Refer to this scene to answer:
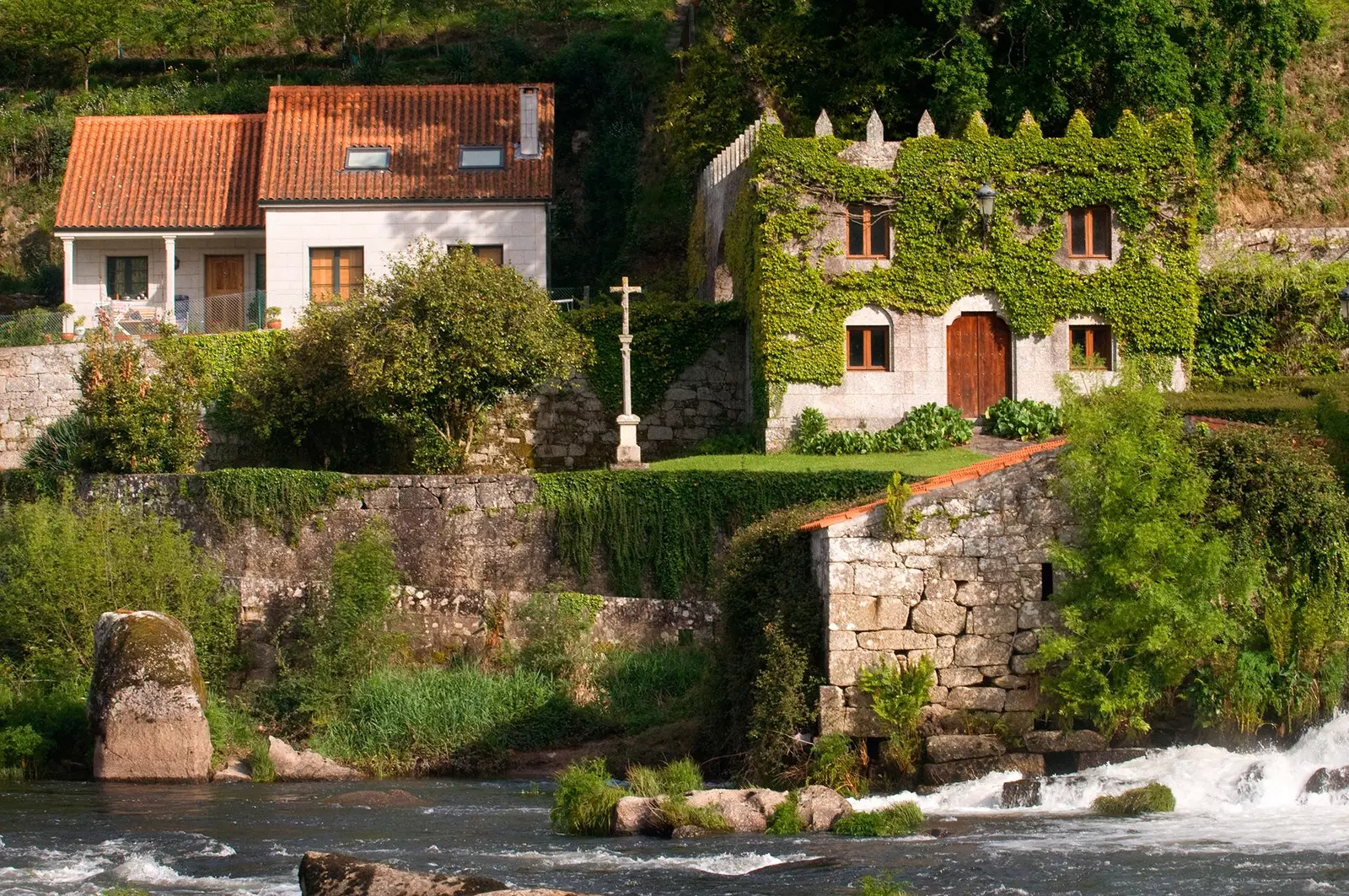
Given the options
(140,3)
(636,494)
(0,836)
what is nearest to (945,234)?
(636,494)

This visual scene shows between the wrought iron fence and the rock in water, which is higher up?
the wrought iron fence

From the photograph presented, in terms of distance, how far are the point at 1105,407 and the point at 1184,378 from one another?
15606 millimetres

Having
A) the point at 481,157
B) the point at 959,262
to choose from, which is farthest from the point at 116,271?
the point at 959,262

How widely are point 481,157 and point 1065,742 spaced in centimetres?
2518

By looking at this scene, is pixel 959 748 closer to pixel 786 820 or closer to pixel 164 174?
pixel 786 820

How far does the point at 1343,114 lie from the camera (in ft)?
154

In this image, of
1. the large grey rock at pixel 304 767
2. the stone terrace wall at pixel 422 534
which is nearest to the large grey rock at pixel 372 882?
the large grey rock at pixel 304 767

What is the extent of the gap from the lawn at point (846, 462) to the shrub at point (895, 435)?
409 millimetres

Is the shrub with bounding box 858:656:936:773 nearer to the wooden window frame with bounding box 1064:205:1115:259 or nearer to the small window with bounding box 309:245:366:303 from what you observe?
the wooden window frame with bounding box 1064:205:1115:259

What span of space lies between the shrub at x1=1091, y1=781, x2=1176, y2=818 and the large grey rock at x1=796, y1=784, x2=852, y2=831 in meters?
2.69

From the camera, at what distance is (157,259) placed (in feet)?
142

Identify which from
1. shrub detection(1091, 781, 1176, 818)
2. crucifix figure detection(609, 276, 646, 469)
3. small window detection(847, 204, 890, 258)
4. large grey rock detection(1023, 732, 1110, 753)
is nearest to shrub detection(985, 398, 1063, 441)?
small window detection(847, 204, 890, 258)

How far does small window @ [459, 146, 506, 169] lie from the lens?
4244 cm

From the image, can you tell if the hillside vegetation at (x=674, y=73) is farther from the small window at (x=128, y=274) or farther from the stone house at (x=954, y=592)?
the stone house at (x=954, y=592)
